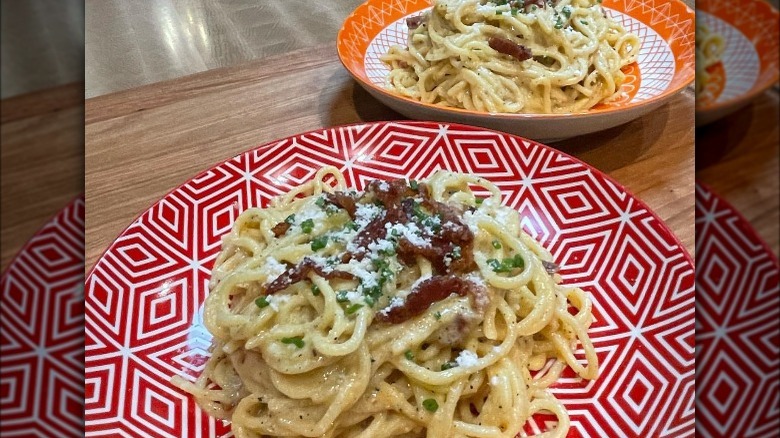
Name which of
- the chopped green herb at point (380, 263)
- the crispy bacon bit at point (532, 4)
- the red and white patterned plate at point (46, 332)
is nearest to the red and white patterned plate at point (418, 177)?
the red and white patterned plate at point (46, 332)

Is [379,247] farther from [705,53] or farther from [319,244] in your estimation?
[705,53]

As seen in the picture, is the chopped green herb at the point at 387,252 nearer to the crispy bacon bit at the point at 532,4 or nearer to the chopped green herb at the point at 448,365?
the chopped green herb at the point at 448,365

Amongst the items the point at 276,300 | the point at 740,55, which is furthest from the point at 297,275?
the point at 740,55

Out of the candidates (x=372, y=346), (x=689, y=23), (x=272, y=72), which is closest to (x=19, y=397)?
(x=372, y=346)

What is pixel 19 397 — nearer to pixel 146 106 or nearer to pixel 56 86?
pixel 56 86

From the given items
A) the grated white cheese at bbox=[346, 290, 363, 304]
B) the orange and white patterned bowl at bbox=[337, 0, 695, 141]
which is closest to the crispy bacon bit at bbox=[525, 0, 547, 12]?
the orange and white patterned bowl at bbox=[337, 0, 695, 141]

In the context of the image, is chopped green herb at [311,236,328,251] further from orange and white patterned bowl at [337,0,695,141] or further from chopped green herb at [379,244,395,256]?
orange and white patterned bowl at [337,0,695,141]
